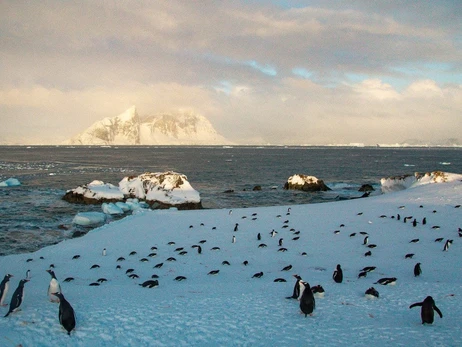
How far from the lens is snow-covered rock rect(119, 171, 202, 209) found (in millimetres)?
37250

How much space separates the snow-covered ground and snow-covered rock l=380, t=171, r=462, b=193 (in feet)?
47.1

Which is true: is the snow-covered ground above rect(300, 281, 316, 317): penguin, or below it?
below

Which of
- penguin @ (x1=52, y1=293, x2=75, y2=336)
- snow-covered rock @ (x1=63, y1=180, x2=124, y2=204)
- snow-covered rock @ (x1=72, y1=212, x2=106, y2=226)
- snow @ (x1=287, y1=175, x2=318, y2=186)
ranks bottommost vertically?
snow-covered rock @ (x1=72, y1=212, x2=106, y2=226)

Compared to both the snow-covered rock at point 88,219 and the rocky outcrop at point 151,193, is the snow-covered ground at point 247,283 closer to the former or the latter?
the snow-covered rock at point 88,219

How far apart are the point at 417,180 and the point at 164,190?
29.3m

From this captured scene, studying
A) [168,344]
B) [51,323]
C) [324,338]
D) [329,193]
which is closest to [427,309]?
[324,338]

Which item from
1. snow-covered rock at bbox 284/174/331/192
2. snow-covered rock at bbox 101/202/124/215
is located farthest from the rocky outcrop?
snow-covered rock at bbox 284/174/331/192

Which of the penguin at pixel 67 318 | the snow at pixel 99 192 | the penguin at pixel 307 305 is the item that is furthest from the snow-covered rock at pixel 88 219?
the penguin at pixel 307 305

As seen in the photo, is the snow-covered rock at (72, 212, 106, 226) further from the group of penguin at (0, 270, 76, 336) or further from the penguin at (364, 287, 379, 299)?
the penguin at (364, 287, 379, 299)

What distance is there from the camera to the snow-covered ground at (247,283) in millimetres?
8164

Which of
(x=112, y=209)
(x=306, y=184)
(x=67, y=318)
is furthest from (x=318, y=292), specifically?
(x=306, y=184)

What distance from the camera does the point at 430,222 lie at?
75.3 feet

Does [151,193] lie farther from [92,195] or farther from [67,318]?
[67,318]

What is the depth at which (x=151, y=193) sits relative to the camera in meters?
39.5
